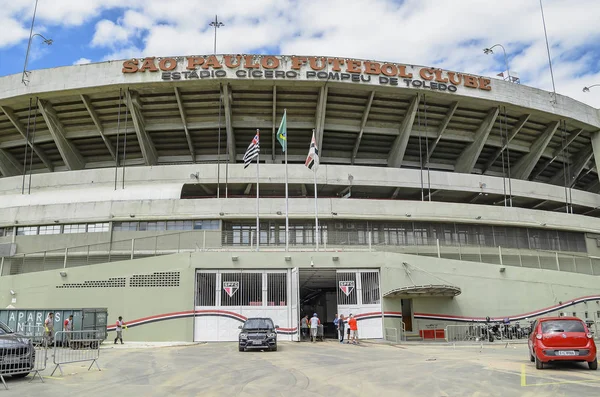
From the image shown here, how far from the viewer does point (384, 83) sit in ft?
128

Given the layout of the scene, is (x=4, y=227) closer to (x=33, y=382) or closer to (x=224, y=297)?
(x=224, y=297)

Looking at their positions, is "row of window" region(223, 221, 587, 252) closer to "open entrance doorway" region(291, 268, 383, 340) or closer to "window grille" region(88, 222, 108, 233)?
"open entrance doorway" region(291, 268, 383, 340)

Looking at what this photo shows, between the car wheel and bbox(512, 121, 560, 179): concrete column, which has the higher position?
bbox(512, 121, 560, 179): concrete column

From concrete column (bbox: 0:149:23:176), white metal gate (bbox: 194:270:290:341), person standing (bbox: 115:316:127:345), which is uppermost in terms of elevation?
concrete column (bbox: 0:149:23:176)

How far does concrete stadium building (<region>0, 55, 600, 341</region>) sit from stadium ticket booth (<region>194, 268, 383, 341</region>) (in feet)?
0.33

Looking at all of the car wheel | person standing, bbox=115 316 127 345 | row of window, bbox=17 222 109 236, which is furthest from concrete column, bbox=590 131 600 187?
person standing, bbox=115 316 127 345

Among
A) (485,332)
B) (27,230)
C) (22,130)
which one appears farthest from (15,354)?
(22,130)

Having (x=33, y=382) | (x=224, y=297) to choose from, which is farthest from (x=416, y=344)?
(x=33, y=382)

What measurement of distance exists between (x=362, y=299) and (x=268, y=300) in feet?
16.6

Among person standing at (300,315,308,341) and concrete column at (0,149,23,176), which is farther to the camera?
concrete column at (0,149,23,176)

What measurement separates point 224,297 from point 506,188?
90.4 feet

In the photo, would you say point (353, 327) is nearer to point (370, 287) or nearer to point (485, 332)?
point (370, 287)

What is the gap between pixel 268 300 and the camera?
26.6 metres

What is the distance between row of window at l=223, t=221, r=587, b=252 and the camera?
3525 centimetres
